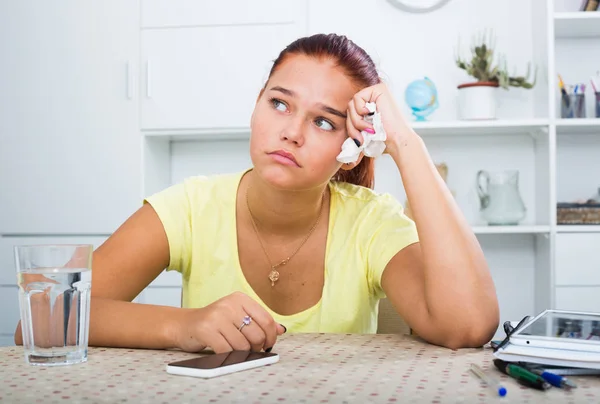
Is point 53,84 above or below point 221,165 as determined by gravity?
above

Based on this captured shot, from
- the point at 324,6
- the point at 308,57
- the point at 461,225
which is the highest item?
the point at 324,6

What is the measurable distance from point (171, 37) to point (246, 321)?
235cm

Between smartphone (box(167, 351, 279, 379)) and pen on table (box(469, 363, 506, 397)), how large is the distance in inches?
9.3

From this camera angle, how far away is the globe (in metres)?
3.01

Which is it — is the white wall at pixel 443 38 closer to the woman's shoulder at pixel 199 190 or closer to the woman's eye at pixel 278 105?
the woman's shoulder at pixel 199 190

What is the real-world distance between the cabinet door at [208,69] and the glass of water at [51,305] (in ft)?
7.26

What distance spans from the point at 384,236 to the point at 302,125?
291 millimetres

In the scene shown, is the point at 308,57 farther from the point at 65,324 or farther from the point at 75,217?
the point at 75,217

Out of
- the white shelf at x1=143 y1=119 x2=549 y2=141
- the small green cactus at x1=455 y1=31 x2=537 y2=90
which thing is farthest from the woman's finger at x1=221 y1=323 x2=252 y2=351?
the small green cactus at x1=455 y1=31 x2=537 y2=90

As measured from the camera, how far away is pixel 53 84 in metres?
3.20

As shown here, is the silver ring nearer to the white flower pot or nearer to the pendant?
the pendant

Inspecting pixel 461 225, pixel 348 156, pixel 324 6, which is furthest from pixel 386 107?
pixel 324 6

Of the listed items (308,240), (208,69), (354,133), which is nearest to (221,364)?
(354,133)

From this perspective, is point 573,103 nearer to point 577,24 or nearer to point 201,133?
point 577,24
